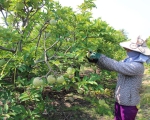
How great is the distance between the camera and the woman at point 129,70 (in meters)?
2.21

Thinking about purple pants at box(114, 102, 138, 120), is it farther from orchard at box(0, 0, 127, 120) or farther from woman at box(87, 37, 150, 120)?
orchard at box(0, 0, 127, 120)

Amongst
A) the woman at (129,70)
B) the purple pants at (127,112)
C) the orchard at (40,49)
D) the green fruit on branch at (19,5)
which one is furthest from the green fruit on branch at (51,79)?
the purple pants at (127,112)

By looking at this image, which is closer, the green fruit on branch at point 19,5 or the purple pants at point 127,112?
the green fruit on branch at point 19,5

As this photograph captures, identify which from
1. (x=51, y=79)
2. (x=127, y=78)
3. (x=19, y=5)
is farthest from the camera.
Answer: (x=127, y=78)

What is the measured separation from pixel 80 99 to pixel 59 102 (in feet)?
1.74

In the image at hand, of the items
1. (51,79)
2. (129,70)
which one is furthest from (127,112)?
(51,79)

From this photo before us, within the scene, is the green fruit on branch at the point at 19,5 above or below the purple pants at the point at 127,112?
above

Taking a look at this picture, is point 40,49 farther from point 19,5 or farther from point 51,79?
point 51,79

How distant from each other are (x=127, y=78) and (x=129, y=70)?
182 millimetres

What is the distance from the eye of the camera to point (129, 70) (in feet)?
7.21

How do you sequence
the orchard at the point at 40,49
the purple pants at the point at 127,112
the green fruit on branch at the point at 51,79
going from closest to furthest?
the green fruit on branch at the point at 51,79 → the orchard at the point at 40,49 → the purple pants at the point at 127,112

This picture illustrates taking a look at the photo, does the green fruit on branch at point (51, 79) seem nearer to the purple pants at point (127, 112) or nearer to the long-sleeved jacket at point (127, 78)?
the long-sleeved jacket at point (127, 78)

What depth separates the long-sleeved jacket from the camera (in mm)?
2203

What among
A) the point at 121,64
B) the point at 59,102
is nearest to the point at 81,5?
the point at 59,102
